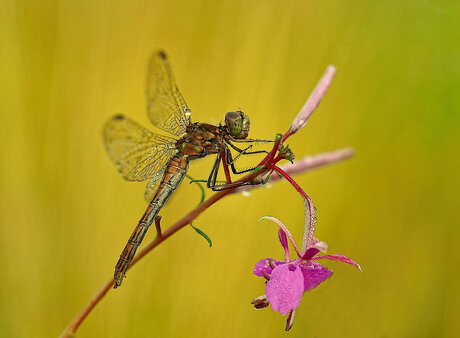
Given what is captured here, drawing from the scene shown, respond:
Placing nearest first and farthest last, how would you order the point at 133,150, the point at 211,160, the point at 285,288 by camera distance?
1. the point at 285,288
2. the point at 133,150
3. the point at 211,160

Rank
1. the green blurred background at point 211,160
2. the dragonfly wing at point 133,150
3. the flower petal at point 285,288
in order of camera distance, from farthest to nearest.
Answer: the green blurred background at point 211,160 → the dragonfly wing at point 133,150 → the flower petal at point 285,288

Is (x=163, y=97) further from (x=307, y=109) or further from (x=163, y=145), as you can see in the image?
(x=307, y=109)

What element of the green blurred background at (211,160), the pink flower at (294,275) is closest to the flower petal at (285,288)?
the pink flower at (294,275)

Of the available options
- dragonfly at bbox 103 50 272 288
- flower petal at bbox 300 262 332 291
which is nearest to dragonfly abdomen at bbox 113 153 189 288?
dragonfly at bbox 103 50 272 288

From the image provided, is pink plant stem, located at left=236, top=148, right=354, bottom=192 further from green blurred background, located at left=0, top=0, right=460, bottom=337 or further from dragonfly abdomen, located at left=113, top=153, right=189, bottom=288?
green blurred background, located at left=0, top=0, right=460, bottom=337

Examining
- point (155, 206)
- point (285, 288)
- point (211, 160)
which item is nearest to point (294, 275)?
point (285, 288)

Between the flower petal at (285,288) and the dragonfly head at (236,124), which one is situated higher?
the dragonfly head at (236,124)

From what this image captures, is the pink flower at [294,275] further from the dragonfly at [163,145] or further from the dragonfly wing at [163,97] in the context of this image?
the dragonfly wing at [163,97]
